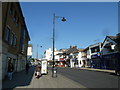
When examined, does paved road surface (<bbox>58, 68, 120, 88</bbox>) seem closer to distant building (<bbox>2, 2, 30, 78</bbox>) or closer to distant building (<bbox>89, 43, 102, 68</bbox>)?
distant building (<bbox>2, 2, 30, 78</bbox>)

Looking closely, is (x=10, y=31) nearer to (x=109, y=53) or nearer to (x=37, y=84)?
(x=37, y=84)

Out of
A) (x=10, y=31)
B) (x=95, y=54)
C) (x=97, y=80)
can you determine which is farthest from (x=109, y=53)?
(x=10, y=31)

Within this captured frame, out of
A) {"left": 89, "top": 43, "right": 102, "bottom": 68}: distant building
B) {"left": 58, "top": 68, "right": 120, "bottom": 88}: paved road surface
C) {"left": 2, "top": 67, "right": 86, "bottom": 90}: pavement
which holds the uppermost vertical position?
{"left": 89, "top": 43, "right": 102, "bottom": 68}: distant building

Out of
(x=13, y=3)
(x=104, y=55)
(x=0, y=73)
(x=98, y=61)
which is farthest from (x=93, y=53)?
(x=0, y=73)

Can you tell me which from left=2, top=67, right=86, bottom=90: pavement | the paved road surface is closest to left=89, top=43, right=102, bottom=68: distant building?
the paved road surface

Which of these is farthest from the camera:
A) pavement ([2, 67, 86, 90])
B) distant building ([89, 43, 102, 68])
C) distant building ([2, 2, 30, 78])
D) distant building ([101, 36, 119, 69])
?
distant building ([89, 43, 102, 68])

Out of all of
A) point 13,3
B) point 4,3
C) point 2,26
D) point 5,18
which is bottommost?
point 2,26

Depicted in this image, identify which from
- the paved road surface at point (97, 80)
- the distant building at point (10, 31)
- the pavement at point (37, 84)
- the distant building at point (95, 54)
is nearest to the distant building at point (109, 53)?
the distant building at point (95, 54)

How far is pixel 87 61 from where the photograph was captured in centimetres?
4884

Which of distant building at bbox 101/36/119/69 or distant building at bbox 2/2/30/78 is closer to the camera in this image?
distant building at bbox 2/2/30/78

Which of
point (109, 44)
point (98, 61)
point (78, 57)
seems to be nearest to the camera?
point (109, 44)

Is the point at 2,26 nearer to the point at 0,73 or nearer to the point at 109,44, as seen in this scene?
the point at 0,73

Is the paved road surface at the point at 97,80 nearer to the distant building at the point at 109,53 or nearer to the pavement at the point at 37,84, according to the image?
the pavement at the point at 37,84

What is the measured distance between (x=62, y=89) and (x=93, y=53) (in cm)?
3658
